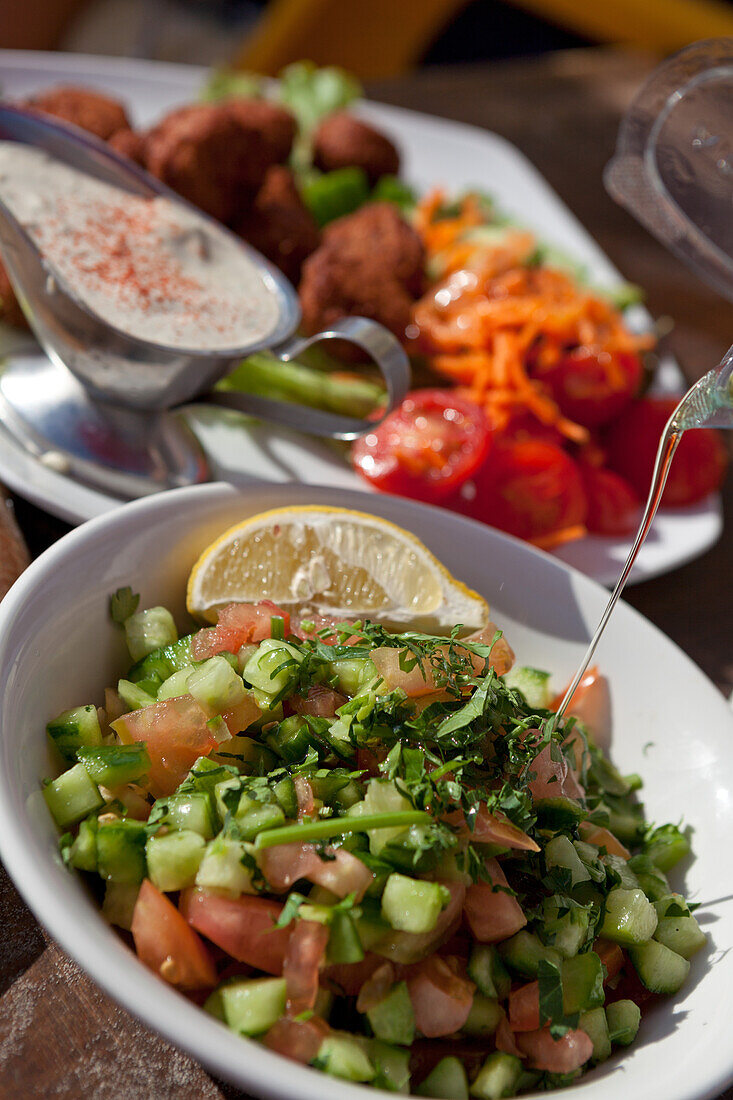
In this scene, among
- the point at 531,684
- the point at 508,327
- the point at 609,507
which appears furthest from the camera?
the point at 508,327

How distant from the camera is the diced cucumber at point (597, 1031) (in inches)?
50.1

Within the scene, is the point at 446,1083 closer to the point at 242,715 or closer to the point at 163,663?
the point at 242,715

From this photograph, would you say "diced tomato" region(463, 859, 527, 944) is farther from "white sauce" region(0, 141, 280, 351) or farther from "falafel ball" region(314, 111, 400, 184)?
"falafel ball" region(314, 111, 400, 184)

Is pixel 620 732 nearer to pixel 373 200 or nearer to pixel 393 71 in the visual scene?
pixel 373 200

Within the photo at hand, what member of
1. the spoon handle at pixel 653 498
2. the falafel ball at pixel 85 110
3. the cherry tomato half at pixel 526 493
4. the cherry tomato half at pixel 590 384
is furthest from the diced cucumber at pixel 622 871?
the falafel ball at pixel 85 110

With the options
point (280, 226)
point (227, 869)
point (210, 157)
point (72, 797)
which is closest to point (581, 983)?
point (227, 869)

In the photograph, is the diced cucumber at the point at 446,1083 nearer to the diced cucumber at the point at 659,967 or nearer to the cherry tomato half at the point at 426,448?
the diced cucumber at the point at 659,967

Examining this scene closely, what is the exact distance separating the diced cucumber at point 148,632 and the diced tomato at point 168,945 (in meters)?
0.44

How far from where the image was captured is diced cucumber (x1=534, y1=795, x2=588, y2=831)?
141cm

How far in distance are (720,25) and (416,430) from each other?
4409mm

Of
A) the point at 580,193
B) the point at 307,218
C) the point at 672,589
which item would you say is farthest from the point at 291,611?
the point at 580,193

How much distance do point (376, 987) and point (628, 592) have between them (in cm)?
138

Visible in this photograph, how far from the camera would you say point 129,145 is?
2.89m

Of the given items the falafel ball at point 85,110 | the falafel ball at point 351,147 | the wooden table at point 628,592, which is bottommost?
the wooden table at point 628,592
